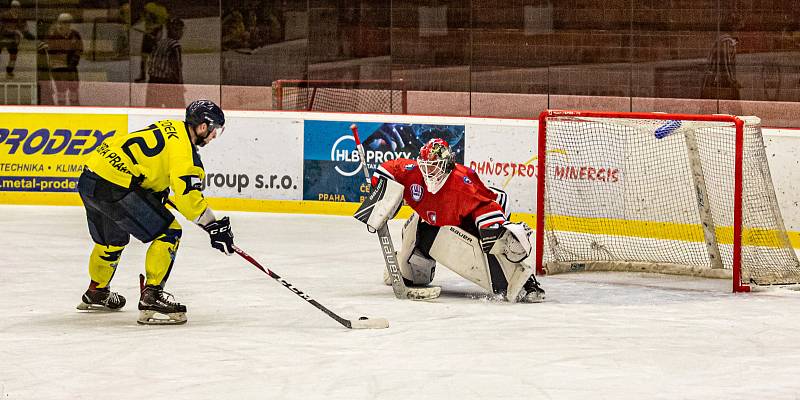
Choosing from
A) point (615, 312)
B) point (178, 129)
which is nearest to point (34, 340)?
point (178, 129)

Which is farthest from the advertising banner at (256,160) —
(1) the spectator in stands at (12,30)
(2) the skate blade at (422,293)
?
(2) the skate blade at (422,293)

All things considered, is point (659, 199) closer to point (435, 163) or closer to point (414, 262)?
point (414, 262)

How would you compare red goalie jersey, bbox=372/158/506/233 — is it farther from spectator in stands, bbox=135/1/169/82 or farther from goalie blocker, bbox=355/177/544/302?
spectator in stands, bbox=135/1/169/82

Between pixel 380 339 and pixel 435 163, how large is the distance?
1304 millimetres

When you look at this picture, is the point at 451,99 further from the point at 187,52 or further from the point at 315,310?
the point at 315,310

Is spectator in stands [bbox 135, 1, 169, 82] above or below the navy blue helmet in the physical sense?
above

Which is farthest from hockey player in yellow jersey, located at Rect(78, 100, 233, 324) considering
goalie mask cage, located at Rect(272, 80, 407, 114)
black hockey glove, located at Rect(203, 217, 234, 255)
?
goalie mask cage, located at Rect(272, 80, 407, 114)

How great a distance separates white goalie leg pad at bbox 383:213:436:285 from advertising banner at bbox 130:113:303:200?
4132 mm

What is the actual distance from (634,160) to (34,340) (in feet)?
16.6

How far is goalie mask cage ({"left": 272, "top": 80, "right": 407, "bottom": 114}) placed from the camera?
1216cm

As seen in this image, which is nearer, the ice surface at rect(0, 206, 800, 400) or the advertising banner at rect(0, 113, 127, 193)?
the ice surface at rect(0, 206, 800, 400)

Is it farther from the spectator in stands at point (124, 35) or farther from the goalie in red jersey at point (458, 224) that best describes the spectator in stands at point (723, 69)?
the spectator in stands at point (124, 35)

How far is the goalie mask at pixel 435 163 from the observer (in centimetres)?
721

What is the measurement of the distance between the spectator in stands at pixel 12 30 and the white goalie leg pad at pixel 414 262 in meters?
6.68
